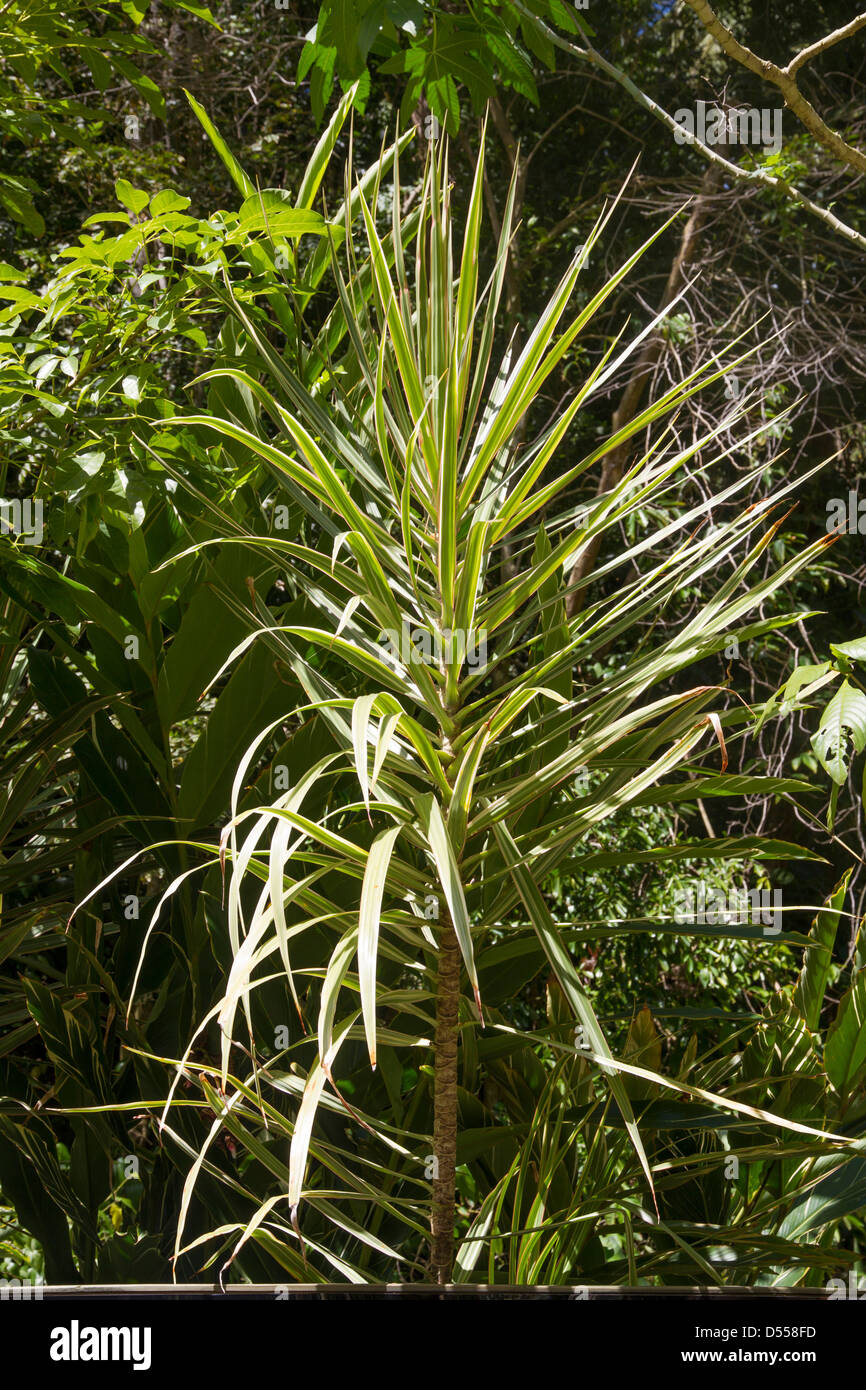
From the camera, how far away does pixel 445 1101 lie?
37.5 inches

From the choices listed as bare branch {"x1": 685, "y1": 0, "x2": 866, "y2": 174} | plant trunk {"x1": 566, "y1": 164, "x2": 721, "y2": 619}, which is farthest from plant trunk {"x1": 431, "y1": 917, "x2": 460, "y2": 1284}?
plant trunk {"x1": 566, "y1": 164, "x2": 721, "y2": 619}

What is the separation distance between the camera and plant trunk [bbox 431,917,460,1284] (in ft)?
3.11

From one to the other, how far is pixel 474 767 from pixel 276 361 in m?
0.48

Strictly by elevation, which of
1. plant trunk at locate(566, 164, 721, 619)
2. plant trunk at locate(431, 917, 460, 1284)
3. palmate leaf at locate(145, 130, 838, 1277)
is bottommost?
plant trunk at locate(431, 917, 460, 1284)

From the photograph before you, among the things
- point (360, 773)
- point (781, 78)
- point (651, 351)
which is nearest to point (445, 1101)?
point (360, 773)

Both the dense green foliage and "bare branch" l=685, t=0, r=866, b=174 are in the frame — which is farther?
"bare branch" l=685, t=0, r=866, b=174

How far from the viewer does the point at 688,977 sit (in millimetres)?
2697

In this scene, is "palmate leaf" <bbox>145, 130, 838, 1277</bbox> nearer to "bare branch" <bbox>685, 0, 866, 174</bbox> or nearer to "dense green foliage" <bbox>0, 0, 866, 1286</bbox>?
"dense green foliage" <bbox>0, 0, 866, 1286</bbox>

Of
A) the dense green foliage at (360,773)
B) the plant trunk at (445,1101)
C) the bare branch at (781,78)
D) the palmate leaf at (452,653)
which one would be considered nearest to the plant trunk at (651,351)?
the dense green foliage at (360,773)

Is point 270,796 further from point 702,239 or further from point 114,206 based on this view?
point 702,239

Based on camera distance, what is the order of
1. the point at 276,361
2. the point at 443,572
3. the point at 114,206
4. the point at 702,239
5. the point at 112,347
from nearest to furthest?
1. the point at 443,572
2. the point at 276,361
3. the point at 112,347
4. the point at 114,206
5. the point at 702,239

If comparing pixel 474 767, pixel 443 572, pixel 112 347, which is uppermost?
pixel 112 347
